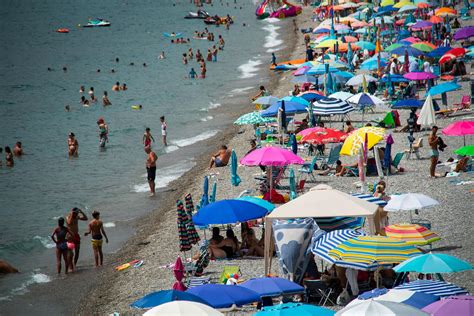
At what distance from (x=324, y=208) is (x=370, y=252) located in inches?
68.4

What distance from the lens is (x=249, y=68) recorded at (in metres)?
52.1

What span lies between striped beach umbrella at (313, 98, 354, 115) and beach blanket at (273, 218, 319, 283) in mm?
10525

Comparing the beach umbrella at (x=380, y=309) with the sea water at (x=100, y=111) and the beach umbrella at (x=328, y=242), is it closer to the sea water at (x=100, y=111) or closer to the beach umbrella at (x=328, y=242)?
the beach umbrella at (x=328, y=242)

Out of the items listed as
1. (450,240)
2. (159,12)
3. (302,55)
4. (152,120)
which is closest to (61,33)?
(159,12)

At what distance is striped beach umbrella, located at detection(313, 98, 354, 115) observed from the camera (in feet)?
77.0

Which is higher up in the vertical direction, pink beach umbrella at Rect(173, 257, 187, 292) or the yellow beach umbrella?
pink beach umbrella at Rect(173, 257, 187, 292)

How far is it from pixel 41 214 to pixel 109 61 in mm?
→ 40140

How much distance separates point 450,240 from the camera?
14812 mm

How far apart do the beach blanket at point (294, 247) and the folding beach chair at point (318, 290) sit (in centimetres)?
35

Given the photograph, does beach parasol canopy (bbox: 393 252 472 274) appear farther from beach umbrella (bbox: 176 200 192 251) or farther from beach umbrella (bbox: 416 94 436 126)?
beach umbrella (bbox: 416 94 436 126)

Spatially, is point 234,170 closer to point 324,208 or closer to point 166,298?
point 324,208

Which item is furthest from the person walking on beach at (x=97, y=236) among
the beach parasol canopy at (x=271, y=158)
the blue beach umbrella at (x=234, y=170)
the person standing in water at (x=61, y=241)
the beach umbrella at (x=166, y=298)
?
the beach umbrella at (x=166, y=298)

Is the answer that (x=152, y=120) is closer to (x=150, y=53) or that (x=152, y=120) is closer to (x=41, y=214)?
(x=41, y=214)

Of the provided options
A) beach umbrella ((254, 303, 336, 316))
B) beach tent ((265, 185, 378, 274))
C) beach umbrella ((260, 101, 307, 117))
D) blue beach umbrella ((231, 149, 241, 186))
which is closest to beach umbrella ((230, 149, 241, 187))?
blue beach umbrella ((231, 149, 241, 186))
